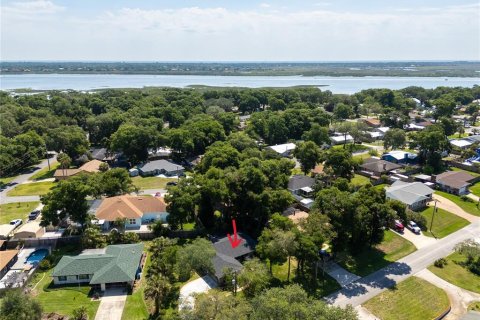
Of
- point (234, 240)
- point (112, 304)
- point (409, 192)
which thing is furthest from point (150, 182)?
point (409, 192)

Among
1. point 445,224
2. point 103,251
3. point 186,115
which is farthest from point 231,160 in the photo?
point 186,115

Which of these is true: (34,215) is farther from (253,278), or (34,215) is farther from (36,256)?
(253,278)

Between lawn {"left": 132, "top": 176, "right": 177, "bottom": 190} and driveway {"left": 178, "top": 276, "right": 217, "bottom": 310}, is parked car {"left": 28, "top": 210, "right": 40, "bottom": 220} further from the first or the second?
driveway {"left": 178, "top": 276, "right": 217, "bottom": 310}

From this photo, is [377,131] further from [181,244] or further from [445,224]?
[181,244]

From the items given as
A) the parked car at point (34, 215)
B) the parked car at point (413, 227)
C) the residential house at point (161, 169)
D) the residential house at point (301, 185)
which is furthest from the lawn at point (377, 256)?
the parked car at point (34, 215)

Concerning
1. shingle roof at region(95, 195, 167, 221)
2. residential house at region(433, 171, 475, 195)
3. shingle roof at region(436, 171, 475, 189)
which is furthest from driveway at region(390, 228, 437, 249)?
shingle roof at region(95, 195, 167, 221)

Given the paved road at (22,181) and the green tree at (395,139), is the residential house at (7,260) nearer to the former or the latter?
the paved road at (22,181)
